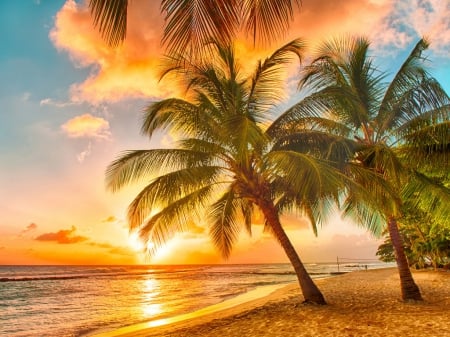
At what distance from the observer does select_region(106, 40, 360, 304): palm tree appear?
8625 millimetres

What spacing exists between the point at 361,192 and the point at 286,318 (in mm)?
3473

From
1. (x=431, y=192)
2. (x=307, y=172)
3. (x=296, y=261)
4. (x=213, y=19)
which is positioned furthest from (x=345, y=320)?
(x=213, y=19)

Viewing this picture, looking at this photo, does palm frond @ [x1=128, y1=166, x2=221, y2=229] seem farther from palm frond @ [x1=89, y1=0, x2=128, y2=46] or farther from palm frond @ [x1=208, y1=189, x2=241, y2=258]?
palm frond @ [x1=89, y1=0, x2=128, y2=46]

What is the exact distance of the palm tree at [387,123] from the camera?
9.30 meters

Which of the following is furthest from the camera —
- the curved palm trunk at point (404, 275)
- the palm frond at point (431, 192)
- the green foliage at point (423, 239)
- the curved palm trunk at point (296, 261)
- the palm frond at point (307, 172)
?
the green foliage at point (423, 239)

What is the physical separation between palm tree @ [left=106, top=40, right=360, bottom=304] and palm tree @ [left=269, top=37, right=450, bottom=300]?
1.15 metres

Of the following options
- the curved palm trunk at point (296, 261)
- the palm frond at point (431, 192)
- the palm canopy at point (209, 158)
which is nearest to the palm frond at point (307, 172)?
the palm canopy at point (209, 158)

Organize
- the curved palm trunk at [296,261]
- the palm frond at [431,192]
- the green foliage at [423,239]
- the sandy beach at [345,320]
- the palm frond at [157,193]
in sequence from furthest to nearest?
the green foliage at [423,239], the curved palm trunk at [296,261], the palm frond at [431,192], the palm frond at [157,193], the sandy beach at [345,320]

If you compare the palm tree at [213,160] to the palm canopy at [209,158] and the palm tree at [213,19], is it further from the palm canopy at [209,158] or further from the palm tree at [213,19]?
the palm tree at [213,19]

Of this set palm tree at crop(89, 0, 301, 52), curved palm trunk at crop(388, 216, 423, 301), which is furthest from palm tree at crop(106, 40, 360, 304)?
palm tree at crop(89, 0, 301, 52)

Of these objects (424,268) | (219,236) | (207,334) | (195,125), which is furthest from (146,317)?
(424,268)

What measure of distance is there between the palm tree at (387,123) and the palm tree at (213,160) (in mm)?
1154

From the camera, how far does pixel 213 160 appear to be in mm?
9602

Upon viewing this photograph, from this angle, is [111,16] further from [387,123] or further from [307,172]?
[387,123]
